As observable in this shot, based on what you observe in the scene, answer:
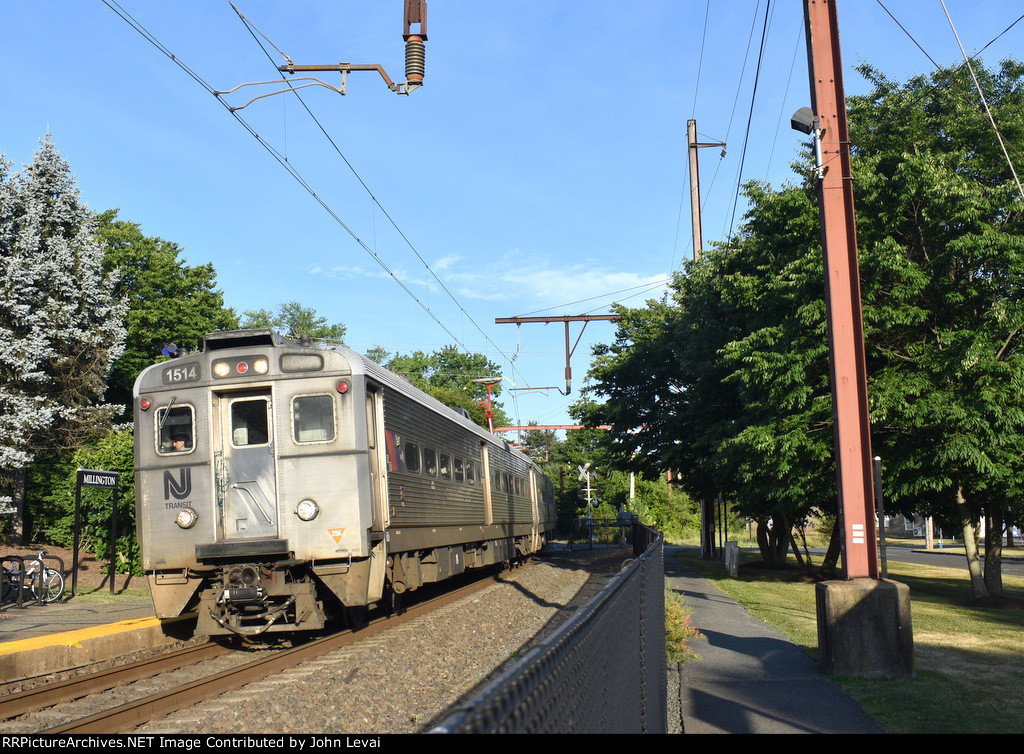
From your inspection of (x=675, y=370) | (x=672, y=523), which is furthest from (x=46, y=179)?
(x=672, y=523)

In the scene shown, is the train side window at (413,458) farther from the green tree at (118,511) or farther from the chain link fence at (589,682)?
the green tree at (118,511)

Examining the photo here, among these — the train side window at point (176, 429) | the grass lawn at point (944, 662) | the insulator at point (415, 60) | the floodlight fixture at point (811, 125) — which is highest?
the insulator at point (415, 60)

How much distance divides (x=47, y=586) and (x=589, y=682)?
14.3 metres

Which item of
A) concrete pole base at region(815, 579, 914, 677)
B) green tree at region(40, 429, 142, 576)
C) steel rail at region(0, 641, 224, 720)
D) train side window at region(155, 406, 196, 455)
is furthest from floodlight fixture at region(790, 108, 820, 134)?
green tree at region(40, 429, 142, 576)

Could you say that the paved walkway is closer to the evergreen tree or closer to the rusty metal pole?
the rusty metal pole

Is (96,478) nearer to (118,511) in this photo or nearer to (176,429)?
(118,511)

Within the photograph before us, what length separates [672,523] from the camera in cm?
5916

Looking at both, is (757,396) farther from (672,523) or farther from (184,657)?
(672,523)

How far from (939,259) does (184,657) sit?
41.1 ft

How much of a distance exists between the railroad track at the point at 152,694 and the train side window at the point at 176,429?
7.65ft

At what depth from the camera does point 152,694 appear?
735cm

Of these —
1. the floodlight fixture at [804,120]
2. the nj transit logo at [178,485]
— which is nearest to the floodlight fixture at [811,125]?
the floodlight fixture at [804,120]

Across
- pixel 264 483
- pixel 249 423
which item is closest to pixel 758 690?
pixel 264 483

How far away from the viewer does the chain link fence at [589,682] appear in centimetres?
194
